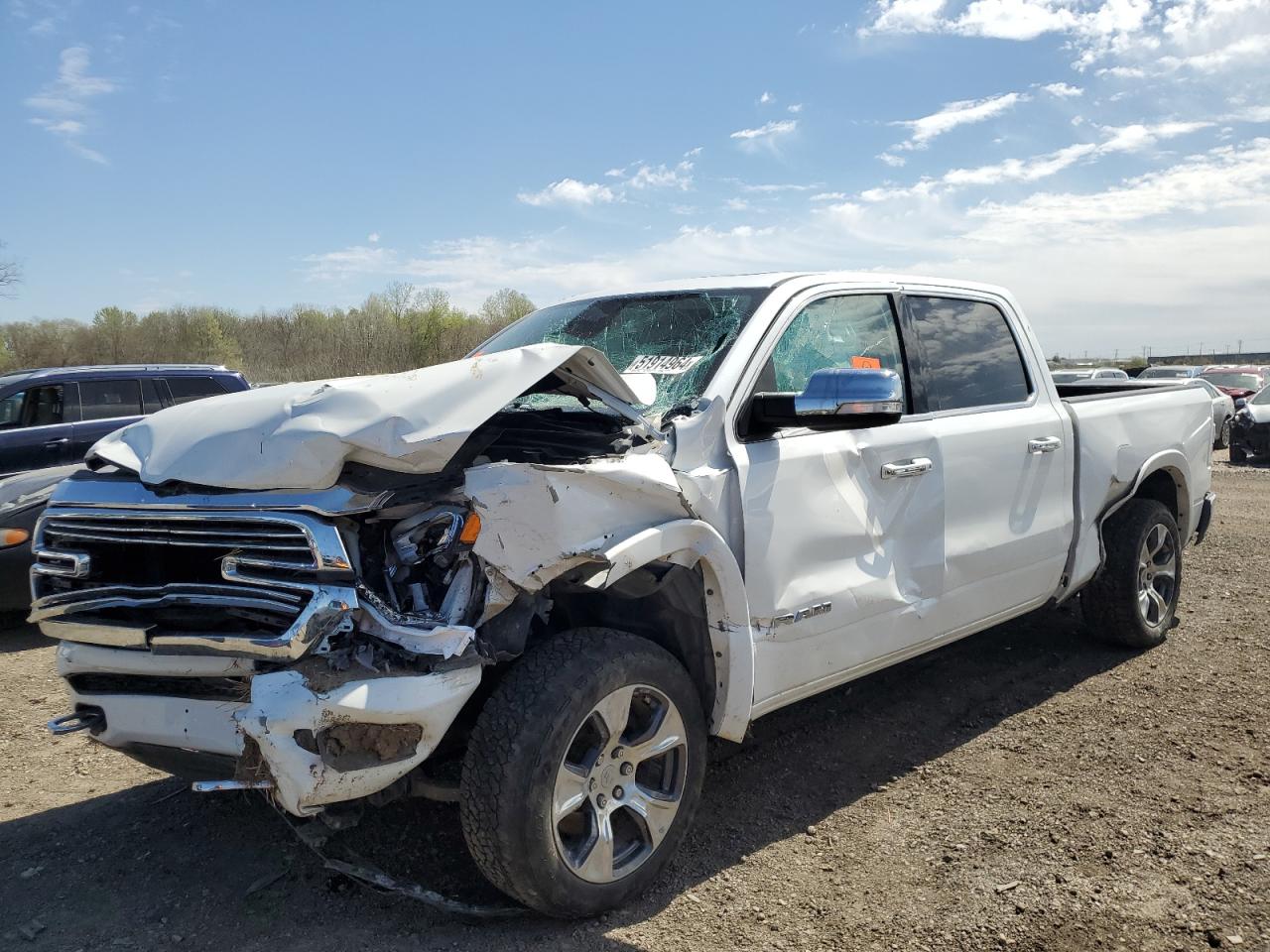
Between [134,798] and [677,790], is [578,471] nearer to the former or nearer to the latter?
[677,790]

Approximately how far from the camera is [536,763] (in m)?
2.67

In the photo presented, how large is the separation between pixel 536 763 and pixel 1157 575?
437 centimetres

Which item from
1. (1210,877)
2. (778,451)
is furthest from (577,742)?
(1210,877)

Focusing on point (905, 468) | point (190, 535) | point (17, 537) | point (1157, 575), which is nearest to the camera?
point (190, 535)

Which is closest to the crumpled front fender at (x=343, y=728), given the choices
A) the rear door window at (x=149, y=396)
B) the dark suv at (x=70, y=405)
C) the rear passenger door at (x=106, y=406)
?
the dark suv at (x=70, y=405)

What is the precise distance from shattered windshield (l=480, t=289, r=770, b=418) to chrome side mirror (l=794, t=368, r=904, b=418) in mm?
369

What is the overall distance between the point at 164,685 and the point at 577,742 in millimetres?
1191

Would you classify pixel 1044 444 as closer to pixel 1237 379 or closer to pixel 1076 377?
pixel 1076 377

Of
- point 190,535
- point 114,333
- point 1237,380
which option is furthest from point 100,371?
point 114,333

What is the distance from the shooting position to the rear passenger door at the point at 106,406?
32.0ft

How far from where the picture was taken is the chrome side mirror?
3227 millimetres

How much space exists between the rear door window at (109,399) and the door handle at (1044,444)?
8.77 m

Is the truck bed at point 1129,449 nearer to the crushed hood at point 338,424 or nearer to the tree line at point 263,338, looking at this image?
the crushed hood at point 338,424

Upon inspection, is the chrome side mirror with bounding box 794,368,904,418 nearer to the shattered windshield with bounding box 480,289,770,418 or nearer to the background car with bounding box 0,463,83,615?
the shattered windshield with bounding box 480,289,770,418
